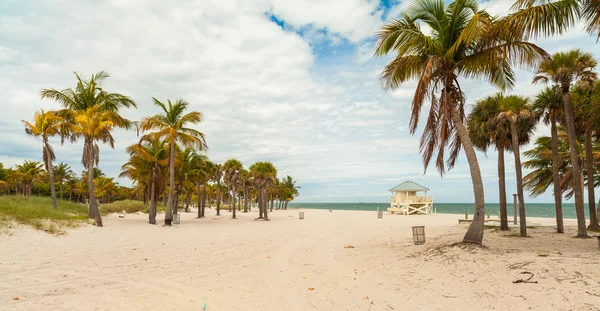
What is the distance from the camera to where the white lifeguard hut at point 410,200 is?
4734cm

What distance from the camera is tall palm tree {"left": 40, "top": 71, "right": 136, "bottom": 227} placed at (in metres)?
19.7

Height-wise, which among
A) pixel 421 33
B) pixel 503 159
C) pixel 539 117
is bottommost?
pixel 503 159

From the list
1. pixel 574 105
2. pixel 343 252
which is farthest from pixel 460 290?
pixel 574 105

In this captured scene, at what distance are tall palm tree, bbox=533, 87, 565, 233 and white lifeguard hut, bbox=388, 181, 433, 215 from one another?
103 ft

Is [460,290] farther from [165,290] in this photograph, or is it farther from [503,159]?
[503,159]

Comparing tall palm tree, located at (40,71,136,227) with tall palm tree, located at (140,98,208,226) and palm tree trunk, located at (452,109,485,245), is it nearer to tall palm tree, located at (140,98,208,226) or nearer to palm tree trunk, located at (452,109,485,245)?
tall palm tree, located at (140,98,208,226)

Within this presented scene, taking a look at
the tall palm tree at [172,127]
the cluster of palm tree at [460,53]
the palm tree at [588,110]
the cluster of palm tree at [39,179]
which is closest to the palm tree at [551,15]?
the cluster of palm tree at [460,53]

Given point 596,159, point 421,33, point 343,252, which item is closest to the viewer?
point 421,33

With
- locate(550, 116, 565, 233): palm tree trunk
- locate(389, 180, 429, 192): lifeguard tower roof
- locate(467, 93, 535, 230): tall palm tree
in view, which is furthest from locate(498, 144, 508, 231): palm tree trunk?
locate(389, 180, 429, 192): lifeguard tower roof

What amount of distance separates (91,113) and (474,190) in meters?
20.7

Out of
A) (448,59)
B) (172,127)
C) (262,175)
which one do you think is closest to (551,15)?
(448,59)

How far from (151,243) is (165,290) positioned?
7551 millimetres

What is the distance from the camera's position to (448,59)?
10398mm

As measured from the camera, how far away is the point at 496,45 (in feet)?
33.5
